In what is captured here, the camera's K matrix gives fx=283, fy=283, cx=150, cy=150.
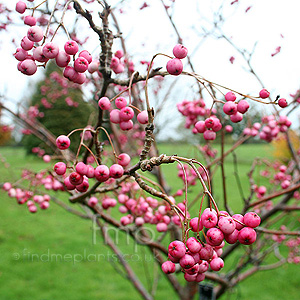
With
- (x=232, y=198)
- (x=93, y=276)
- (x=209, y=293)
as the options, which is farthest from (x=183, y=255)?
(x=232, y=198)

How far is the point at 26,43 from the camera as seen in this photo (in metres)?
0.80

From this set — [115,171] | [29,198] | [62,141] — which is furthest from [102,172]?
[29,198]

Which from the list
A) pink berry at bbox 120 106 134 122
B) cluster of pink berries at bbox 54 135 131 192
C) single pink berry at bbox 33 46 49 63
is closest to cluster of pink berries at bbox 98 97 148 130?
pink berry at bbox 120 106 134 122

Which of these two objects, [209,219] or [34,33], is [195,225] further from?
[34,33]

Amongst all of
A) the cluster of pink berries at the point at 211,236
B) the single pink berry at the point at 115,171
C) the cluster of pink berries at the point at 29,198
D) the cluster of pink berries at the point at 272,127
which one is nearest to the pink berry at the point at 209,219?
the cluster of pink berries at the point at 211,236

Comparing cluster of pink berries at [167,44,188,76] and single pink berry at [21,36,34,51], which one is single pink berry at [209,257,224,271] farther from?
single pink berry at [21,36,34,51]

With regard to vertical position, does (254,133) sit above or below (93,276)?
above

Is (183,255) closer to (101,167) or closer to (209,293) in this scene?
(101,167)

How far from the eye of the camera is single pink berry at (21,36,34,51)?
79 cm

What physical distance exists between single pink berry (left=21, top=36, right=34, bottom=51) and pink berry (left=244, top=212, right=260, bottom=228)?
0.74m

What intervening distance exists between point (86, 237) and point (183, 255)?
19.3 feet

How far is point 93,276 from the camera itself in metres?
4.40

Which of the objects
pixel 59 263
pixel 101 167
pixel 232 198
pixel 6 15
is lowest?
pixel 101 167

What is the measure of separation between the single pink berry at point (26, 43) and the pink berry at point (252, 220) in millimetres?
737
